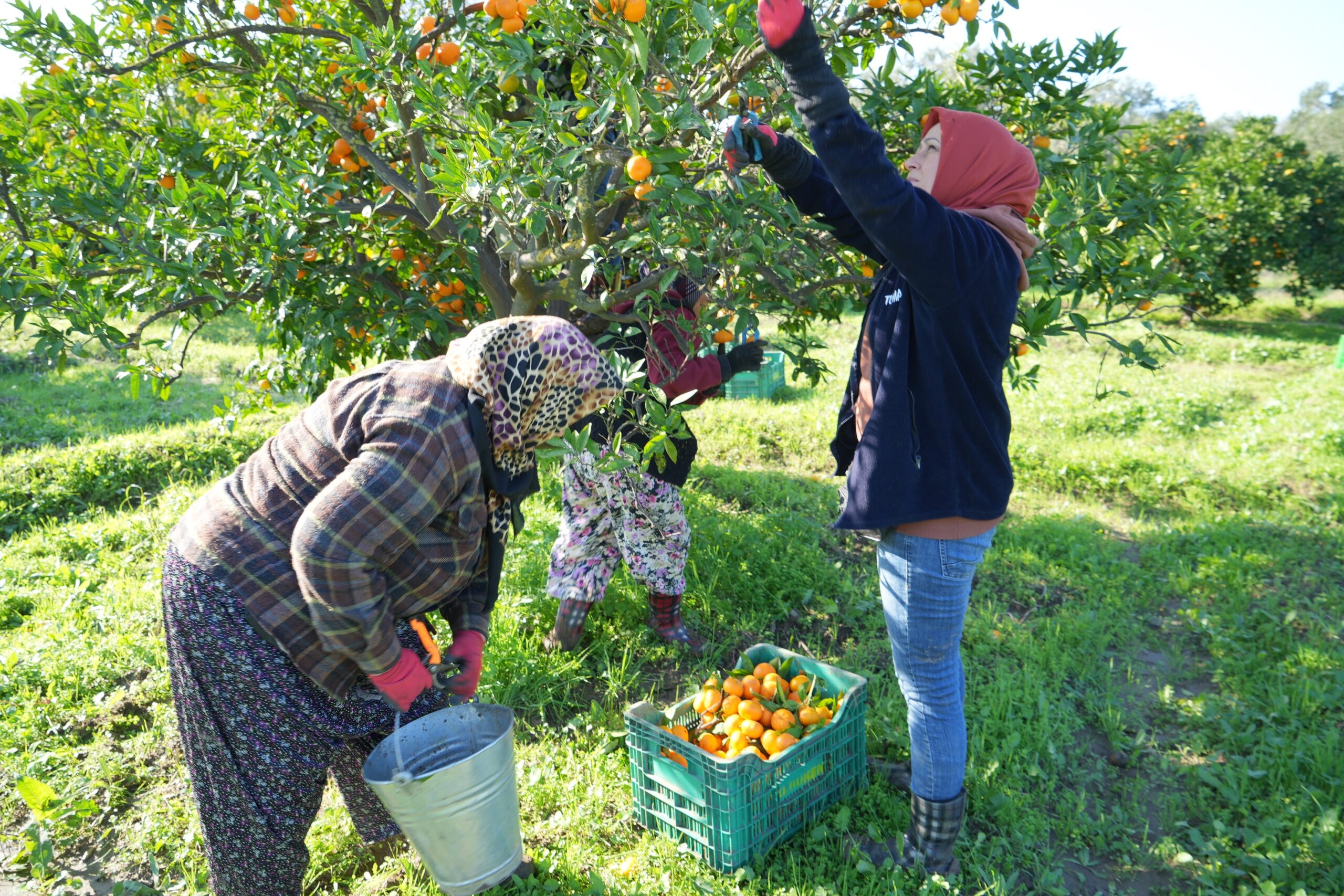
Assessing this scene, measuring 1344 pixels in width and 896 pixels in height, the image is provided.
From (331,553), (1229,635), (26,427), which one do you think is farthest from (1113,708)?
(26,427)

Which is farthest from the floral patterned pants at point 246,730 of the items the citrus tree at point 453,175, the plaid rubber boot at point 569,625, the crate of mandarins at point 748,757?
the plaid rubber boot at point 569,625

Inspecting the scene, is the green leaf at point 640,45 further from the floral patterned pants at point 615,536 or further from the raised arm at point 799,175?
the floral patterned pants at point 615,536

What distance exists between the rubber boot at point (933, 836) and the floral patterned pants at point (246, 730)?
1.29m

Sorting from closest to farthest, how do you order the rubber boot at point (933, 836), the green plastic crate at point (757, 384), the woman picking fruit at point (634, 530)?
the rubber boot at point (933, 836), the woman picking fruit at point (634, 530), the green plastic crate at point (757, 384)

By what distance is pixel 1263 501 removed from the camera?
465 cm

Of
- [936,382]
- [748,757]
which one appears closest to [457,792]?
[748,757]

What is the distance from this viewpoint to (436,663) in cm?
194

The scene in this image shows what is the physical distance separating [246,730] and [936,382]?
1.60 metres

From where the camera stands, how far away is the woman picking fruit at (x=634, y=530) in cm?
280

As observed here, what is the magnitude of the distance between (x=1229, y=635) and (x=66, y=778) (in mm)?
4033

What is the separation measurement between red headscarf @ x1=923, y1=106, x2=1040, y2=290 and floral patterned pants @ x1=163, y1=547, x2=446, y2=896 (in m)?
1.69

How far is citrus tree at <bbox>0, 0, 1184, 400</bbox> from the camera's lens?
5.82 feet

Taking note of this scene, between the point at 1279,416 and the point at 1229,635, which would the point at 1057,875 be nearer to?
the point at 1229,635

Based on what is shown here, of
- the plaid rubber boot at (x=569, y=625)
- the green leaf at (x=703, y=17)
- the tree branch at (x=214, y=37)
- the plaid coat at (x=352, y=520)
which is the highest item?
the tree branch at (x=214, y=37)
